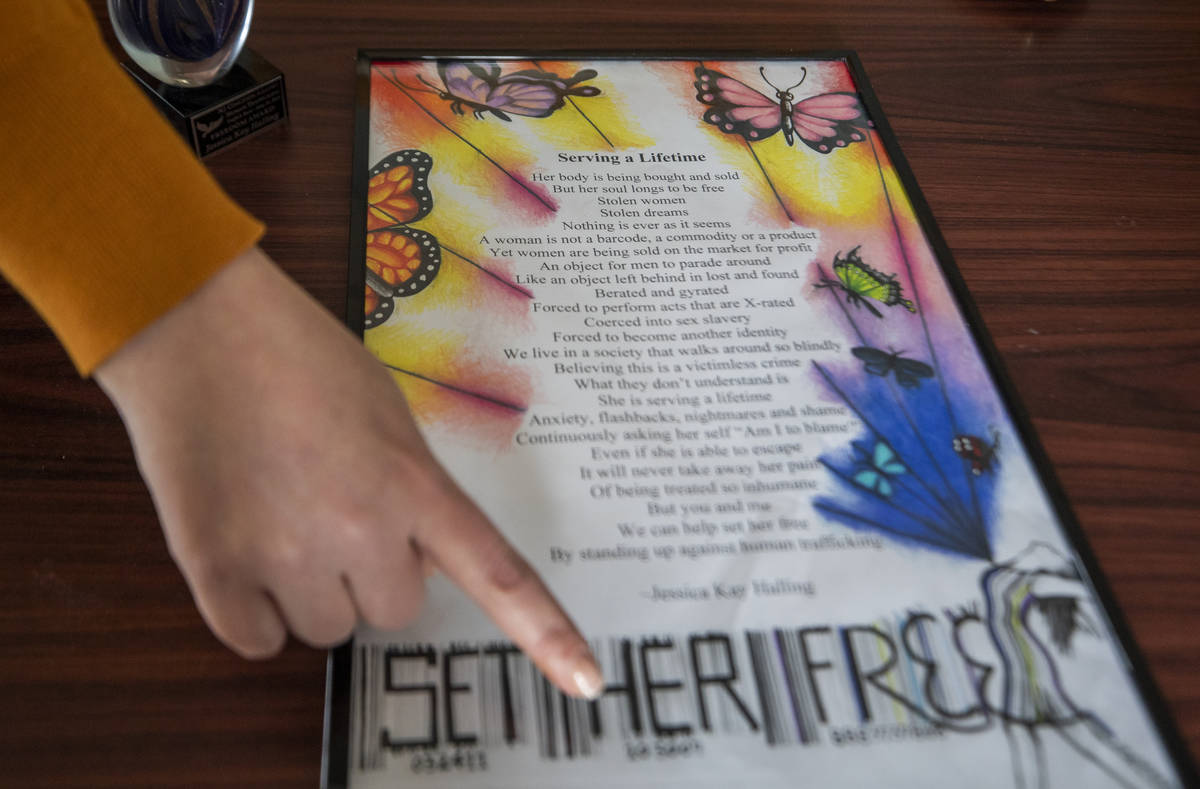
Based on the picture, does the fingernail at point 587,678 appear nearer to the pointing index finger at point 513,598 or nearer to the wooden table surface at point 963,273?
the pointing index finger at point 513,598

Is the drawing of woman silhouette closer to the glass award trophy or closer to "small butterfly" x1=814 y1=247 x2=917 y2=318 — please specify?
"small butterfly" x1=814 y1=247 x2=917 y2=318

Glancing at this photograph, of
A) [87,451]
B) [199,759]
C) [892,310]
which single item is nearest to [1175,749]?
[892,310]

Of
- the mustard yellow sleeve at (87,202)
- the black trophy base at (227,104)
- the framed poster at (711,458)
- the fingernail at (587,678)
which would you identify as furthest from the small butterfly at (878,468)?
the black trophy base at (227,104)

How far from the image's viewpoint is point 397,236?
53cm

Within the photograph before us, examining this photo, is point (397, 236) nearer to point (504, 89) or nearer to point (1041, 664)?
point (504, 89)

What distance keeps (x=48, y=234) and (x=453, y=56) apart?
1.08 feet

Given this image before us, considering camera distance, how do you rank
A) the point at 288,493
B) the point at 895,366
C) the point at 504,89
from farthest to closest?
Result: 1. the point at 504,89
2. the point at 895,366
3. the point at 288,493

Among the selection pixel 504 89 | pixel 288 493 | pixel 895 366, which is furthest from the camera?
pixel 504 89

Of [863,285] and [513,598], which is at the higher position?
[863,285]

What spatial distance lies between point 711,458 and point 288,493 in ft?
0.63

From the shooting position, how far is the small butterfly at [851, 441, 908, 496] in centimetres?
46

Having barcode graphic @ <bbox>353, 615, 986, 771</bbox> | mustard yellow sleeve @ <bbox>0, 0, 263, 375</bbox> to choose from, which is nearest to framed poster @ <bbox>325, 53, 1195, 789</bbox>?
barcode graphic @ <bbox>353, 615, 986, 771</bbox>

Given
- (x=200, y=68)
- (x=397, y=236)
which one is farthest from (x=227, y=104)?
(x=397, y=236)

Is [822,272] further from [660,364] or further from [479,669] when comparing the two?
[479,669]
